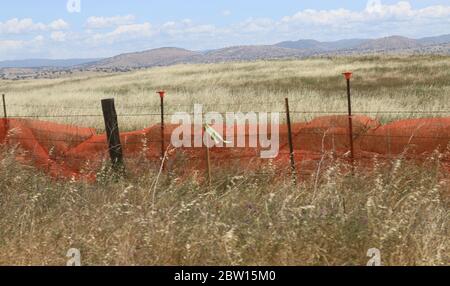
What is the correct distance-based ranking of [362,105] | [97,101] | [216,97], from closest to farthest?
1. [362,105]
2. [216,97]
3. [97,101]

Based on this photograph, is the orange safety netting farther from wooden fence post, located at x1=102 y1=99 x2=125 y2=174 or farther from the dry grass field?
the dry grass field

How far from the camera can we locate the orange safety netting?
7.50 meters

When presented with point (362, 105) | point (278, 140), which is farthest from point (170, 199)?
point (362, 105)

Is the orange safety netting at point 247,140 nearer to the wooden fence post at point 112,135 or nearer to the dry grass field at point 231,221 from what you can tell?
the wooden fence post at point 112,135

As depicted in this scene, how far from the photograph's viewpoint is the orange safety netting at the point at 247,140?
24.6 feet

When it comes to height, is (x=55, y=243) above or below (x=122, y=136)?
below

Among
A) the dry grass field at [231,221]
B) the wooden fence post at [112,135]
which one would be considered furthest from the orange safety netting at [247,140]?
the dry grass field at [231,221]

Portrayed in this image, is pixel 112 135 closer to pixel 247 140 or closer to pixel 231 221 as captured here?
pixel 247 140

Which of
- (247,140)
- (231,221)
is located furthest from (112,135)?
(231,221)

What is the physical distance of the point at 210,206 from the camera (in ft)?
17.1

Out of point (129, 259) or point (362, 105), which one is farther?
point (362, 105)

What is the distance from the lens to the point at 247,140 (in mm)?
8078

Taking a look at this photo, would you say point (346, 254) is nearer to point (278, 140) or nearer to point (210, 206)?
point (210, 206)

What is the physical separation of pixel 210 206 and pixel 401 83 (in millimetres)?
21039
